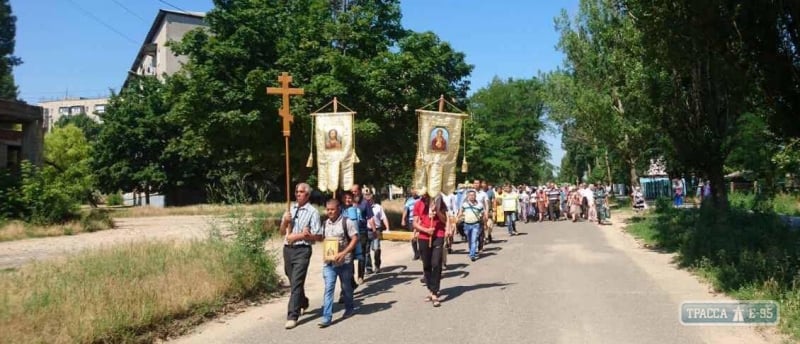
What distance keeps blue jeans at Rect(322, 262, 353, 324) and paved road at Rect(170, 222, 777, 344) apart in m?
0.17

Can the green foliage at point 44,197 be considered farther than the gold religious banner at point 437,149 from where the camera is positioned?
Yes

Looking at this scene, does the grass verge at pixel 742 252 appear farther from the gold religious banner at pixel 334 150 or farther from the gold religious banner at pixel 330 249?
the gold religious banner at pixel 334 150

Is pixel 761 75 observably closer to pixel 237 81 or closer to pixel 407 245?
pixel 407 245

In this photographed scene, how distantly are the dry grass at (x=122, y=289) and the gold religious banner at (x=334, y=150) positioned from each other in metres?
1.96

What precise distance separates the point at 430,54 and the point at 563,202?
36.0 ft

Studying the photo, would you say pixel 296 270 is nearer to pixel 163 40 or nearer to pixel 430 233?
pixel 430 233

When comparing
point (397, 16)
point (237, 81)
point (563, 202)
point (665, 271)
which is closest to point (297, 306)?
point (665, 271)

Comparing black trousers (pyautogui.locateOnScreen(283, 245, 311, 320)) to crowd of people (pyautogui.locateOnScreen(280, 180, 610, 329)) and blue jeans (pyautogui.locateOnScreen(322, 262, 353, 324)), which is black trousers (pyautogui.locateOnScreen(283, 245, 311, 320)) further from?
blue jeans (pyautogui.locateOnScreen(322, 262, 353, 324))

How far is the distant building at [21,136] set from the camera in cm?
2738

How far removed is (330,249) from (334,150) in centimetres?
359

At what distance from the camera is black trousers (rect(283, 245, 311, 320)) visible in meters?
8.20

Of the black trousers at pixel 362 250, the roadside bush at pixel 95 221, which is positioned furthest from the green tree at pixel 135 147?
the black trousers at pixel 362 250

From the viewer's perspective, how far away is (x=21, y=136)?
2847 cm

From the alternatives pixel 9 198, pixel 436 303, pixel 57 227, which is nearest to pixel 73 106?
pixel 9 198
